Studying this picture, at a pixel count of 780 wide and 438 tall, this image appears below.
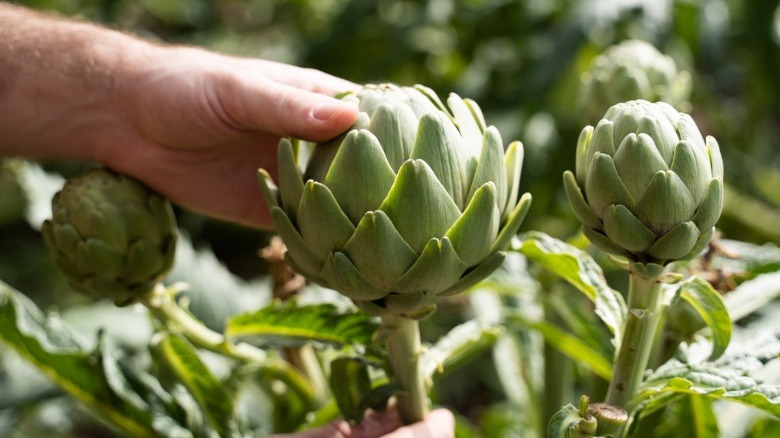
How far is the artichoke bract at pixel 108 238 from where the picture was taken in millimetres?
676

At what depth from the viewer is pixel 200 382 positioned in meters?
0.76

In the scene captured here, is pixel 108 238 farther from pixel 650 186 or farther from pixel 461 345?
pixel 650 186

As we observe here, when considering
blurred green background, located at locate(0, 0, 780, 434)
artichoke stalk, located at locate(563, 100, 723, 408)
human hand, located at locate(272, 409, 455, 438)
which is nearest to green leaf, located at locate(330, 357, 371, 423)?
human hand, located at locate(272, 409, 455, 438)

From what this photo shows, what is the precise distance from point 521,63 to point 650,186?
109cm

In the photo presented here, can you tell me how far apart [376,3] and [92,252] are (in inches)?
42.7

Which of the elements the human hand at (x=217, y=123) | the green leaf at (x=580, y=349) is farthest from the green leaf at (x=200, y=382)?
the green leaf at (x=580, y=349)

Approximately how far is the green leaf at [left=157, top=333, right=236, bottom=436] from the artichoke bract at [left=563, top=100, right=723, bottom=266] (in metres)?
0.36

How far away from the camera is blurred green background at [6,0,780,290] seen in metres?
1.34

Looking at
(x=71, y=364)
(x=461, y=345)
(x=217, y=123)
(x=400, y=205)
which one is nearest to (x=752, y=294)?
(x=461, y=345)

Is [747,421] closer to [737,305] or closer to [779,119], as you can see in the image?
[737,305]

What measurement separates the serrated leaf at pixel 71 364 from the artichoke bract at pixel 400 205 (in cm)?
26

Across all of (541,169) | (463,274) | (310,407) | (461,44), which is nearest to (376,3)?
(461,44)

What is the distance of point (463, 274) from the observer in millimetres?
594

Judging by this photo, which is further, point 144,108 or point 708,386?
point 144,108
